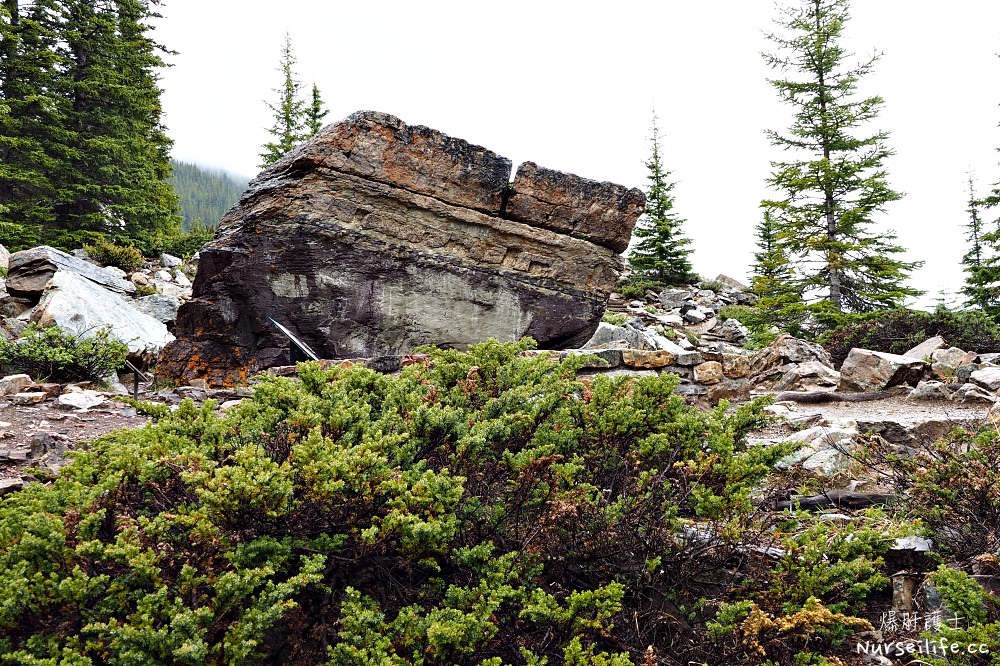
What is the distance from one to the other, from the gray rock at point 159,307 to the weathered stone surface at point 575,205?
778 centimetres

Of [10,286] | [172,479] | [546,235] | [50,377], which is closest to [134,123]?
[10,286]

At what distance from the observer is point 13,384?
536 centimetres

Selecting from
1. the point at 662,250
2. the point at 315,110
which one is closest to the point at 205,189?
the point at 315,110

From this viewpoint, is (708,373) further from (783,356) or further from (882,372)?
(783,356)

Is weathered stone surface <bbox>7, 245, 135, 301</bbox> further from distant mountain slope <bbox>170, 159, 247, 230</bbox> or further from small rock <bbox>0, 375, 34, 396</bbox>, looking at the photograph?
distant mountain slope <bbox>170, 159, 247, 230</bbox>

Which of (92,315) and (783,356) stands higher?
(783,356)

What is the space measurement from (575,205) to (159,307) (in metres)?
9.08

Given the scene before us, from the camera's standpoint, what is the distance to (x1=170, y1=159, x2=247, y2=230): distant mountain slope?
63344 mm

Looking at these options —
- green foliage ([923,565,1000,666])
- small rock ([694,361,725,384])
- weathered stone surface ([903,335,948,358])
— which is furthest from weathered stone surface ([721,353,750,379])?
green foliage ([923,565,1000,666])

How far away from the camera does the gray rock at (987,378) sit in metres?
6.61

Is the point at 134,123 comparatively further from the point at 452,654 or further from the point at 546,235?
the point at 452,654

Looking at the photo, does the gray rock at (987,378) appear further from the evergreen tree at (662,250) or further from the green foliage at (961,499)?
the evergreen tree at (662,250)

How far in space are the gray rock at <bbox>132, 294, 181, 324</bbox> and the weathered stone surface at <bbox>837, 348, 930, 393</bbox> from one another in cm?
1259

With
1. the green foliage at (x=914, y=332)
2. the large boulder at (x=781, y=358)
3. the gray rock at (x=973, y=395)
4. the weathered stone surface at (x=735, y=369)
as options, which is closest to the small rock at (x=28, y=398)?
the weathered stone surface at (x=735, y=369)
